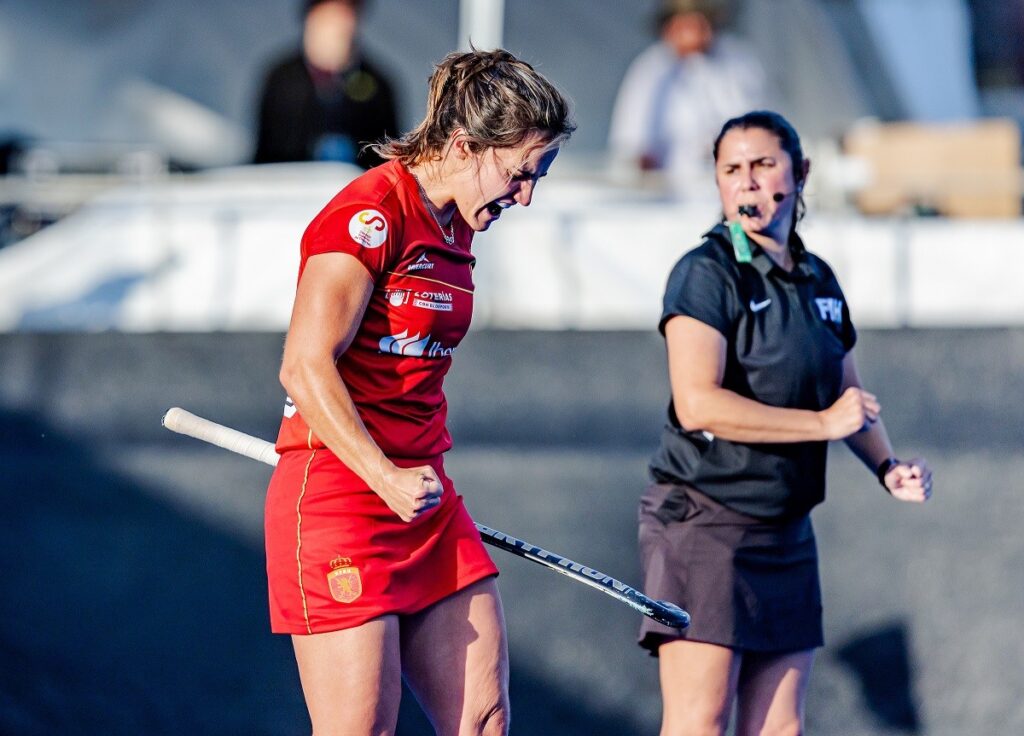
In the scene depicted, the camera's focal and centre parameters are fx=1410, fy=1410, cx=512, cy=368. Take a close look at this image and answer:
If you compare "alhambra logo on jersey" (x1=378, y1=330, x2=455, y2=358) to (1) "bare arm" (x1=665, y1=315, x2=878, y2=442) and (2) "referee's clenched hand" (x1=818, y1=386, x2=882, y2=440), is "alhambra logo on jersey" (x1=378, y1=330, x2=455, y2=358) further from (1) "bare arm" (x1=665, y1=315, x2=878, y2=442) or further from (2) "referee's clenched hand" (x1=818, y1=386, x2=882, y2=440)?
(2) "referee's clenched hand" (x1=818, y1=386, x2=882, y2=440)

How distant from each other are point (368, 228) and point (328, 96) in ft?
10.5

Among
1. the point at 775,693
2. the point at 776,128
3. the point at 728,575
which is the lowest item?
the point at 775,693

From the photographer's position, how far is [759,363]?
9.18 ft

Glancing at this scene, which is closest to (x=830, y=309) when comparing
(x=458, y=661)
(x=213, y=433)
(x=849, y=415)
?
(x=849, y=415)

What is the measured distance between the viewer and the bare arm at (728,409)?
2.70 meters

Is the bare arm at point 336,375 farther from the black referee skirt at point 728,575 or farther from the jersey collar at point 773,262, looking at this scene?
the jersey collar at point 773,262

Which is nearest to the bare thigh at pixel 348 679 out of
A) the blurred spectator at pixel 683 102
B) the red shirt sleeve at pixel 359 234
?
the red shirt sleeve at pixel 359 234

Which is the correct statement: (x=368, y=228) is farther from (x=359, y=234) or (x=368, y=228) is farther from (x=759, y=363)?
(x=759, y=363)

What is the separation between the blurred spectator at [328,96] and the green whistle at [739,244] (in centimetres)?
261

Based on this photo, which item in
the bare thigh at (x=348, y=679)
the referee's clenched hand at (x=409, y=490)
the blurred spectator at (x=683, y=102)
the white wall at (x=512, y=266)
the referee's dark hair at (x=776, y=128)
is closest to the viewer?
the referee's clenched hand at (x=409, y=490)

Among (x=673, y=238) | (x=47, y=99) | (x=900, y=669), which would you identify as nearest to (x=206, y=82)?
(x=47, y=99)

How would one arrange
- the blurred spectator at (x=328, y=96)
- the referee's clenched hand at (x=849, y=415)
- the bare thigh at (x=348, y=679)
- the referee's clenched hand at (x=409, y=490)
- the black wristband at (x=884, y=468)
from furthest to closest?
1. the blurred spectator at (x=328, y=96)
2. the black wristband at (x=884, y=468)
3. the referee's clenched hand at (x=849, y=415)
4. the bare thigh at (x=348, y=679)
5. the referee's clenched hand at (x=409, y=490)

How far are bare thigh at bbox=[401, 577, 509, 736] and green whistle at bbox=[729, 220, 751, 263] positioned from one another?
2.79 feet

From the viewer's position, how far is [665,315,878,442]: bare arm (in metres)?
2.70
